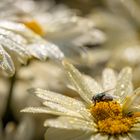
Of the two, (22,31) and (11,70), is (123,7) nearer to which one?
(22,31)

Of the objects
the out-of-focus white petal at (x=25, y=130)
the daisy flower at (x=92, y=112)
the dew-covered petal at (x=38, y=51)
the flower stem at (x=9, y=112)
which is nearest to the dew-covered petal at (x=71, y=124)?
the daisy flower at (x=92, y=112)

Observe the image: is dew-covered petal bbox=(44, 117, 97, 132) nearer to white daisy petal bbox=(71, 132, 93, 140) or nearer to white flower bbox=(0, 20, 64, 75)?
white daisy petal bbox=(71, 132, 93, 140)

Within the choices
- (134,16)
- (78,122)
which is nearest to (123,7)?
(134,16)

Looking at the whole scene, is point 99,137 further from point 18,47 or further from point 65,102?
point 18,47

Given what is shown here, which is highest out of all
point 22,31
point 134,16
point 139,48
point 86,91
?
point 134,16

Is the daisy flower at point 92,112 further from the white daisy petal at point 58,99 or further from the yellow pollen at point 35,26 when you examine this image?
the yellow pollen at point 35,26

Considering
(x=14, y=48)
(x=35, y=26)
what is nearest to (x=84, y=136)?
(x=14, y=48)
